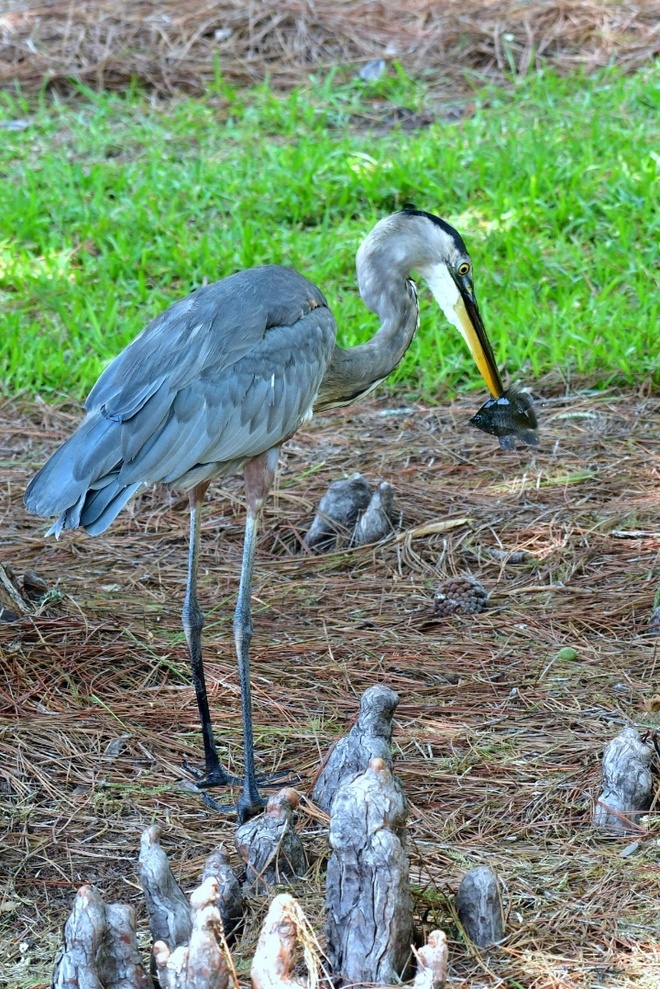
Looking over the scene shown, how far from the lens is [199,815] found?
3.58 m

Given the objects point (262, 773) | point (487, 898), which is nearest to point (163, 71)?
point (262, 773)

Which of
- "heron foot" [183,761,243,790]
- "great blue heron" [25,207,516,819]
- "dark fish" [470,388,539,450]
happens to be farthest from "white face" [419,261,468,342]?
"heron foot" [183,761,243,790]

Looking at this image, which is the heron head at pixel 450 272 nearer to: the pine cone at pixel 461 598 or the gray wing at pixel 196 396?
the gray wing at pixel 196 396

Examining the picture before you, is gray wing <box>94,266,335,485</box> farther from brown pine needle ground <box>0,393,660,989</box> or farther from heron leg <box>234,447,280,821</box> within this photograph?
brown pine needle ground <box>0,393,660,989</box>

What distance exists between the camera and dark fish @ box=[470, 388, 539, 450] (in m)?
5.02

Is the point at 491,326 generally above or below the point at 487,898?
below

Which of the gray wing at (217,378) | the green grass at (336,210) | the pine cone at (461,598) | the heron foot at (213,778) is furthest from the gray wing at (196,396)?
the green grass at (336,210)

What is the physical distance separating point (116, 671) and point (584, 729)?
4.95 ft

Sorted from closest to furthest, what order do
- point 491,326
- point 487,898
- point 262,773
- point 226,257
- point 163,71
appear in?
1. point 487,898
2. point 262,773
3. point 491,326
4. point 226,257
5. point 163,71

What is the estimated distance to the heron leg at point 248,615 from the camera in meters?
3.59

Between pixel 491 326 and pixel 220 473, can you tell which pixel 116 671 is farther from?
pixel 491 326

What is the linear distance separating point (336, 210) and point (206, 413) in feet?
13.4

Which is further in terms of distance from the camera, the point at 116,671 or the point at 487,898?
the point at 116,671

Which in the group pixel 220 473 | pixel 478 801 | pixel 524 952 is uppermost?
pixel 220 473
